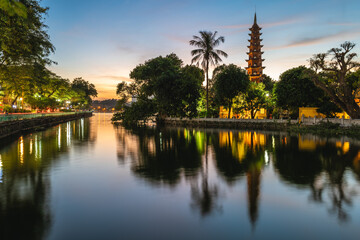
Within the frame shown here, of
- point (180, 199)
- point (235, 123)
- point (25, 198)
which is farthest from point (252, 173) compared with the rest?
point (235, 123)

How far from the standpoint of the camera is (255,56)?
269ft

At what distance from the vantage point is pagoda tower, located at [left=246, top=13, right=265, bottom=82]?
267ft

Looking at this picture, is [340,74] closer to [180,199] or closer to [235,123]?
[235,123]

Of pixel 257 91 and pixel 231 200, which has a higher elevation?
pixel 257 91

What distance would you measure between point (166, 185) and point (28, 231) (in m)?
4.90

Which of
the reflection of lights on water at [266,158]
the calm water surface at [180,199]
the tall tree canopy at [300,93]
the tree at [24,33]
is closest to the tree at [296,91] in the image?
the tall tree canopy at [300,93]

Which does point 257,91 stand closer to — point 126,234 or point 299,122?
point 299,122

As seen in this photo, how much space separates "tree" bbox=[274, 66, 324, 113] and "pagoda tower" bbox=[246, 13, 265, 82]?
4023 cm

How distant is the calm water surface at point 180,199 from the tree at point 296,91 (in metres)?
26.9

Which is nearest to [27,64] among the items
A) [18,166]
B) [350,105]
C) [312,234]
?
[18,166]

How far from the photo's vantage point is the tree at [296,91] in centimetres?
3966

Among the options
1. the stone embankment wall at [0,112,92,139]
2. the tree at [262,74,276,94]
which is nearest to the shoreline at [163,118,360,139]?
the stone embankment wall at [0,112,92,139]

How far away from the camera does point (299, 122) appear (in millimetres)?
37281

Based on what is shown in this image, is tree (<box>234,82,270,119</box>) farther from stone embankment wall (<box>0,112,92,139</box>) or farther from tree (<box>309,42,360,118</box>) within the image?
stone embankment wall (<box>0,112,92,139</box>)
